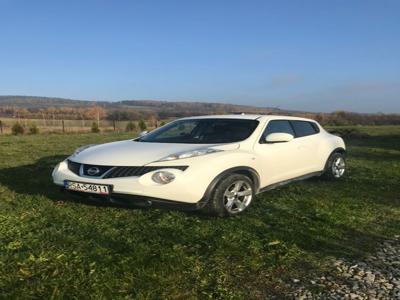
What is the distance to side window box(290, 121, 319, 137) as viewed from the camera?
24.0 feet

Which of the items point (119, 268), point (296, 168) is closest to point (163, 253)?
point (119, 268)

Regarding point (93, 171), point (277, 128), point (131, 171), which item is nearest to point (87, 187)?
point (93, 171)

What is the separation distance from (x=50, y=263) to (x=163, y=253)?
999 millimetres

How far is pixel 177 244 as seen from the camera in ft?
14.5

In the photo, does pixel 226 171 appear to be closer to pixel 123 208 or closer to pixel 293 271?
pixel 123 208

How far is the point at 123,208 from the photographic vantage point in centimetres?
580

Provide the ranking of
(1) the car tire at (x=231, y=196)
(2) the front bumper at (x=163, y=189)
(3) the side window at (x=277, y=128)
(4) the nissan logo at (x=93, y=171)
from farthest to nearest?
(3) the side window at (x=277, y=128), (4) the nissan logo at (x=93, y=171), (1) the car tire at (x=231, y=196), (2) the front bumper at (x=163, y=189)

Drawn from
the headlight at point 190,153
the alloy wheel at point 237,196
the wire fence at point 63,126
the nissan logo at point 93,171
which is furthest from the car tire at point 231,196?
the wire fence at point 63,126

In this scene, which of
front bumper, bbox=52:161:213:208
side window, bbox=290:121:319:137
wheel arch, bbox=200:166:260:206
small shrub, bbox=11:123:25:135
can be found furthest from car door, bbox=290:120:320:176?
small shrub, bbox=11:123:25:135

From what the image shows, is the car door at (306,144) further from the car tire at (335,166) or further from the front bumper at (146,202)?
the front bumper at (146,202)

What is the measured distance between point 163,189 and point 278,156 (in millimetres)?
2097

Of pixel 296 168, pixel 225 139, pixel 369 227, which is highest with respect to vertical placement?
pixel 225 139

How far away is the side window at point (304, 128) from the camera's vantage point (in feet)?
24.0

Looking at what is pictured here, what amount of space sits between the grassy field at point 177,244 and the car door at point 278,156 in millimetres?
376
